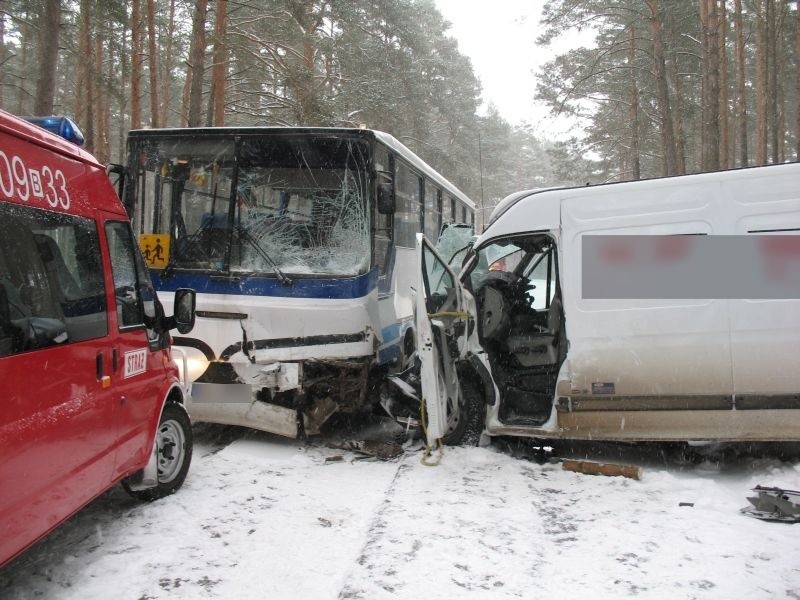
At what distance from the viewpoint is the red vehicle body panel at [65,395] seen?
2.74m

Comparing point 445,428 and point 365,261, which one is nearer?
point 445,428

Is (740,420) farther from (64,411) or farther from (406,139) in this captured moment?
(406,139)

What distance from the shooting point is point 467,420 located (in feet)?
19.6

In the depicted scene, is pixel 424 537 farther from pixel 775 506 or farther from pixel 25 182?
pixel 25 182

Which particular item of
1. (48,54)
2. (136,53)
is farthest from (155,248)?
(136,53)

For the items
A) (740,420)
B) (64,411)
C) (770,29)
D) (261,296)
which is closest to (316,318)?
(261,296)

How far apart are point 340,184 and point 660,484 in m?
3.94

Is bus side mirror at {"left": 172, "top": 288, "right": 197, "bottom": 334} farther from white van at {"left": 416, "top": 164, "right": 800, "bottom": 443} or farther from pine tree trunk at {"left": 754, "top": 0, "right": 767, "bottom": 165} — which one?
pine tree trunk at {"left": 754, "top": 0, "right": 767, "bottom": 165}

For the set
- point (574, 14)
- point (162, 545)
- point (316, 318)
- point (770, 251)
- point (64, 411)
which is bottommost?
point (162, 545)

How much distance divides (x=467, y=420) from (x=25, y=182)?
426 cm

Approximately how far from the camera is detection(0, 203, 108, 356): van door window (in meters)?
2.76

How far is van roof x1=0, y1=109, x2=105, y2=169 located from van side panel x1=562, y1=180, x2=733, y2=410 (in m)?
3.93

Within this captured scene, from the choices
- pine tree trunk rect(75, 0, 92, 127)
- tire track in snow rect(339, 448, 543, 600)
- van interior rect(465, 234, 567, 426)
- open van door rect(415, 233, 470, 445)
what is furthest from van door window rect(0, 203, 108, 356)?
pine tree trunk rect(75, 0, 92, 127)

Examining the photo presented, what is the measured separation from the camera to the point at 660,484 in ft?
16.4
